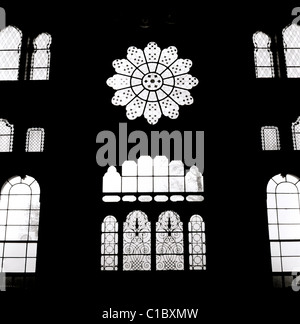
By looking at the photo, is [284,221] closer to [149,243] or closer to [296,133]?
[296,133]

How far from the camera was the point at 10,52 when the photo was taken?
44.1 feet

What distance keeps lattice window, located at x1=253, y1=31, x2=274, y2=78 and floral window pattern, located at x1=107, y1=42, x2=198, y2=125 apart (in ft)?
4.70

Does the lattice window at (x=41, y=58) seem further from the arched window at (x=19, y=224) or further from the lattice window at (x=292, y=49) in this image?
the lattice window at (x=292, y=49)

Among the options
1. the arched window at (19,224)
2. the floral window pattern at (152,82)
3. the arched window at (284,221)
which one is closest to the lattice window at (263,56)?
the floral window pattern at (152,82)

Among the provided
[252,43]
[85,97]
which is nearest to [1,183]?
[85,97]

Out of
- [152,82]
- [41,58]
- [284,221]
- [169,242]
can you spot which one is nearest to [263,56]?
[152,82]

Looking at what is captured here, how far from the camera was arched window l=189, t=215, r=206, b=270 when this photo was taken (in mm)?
11508

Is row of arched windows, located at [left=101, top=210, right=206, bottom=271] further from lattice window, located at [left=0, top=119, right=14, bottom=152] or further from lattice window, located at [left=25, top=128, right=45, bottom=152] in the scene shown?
lattice window, located at [left=0, top=119, right=14, bottom=152]

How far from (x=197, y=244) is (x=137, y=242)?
3.77 ft

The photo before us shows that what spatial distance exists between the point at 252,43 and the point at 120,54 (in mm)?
2919

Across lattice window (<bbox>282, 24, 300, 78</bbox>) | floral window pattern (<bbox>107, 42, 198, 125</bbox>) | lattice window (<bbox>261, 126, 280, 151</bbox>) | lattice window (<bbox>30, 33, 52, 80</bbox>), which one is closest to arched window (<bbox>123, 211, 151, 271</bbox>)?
floral window pattern (<bbox>107, 42, 198, 125</bbox>)

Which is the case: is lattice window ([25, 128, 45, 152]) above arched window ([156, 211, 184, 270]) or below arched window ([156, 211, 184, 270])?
above

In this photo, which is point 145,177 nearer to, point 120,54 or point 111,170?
point 111,170

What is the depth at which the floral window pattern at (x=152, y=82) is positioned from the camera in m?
13.0
